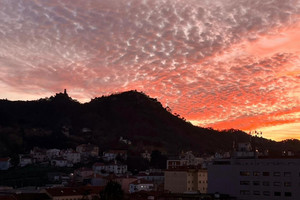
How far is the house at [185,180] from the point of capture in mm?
106500

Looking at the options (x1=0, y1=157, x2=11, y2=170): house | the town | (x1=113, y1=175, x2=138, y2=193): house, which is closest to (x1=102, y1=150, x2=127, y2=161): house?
the town

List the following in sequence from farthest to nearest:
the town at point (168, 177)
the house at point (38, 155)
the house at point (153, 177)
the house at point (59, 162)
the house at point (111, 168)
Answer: the house at point (38, 155), the house at point (59, 162), the house at point (111, 168), the house at point (153, 177), the town at point (168, 177)

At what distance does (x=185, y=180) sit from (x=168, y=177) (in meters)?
5.82

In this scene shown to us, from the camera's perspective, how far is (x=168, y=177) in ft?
360

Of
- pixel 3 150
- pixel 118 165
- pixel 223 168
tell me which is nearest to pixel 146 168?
pixel 118 165

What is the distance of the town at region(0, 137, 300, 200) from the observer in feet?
244

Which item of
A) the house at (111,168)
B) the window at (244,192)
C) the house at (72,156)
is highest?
the house at (72,156)

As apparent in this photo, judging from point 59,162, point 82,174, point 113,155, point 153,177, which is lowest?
point 153,177

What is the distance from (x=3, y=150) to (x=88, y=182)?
8823 cm

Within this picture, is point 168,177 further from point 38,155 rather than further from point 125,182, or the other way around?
point 38,155

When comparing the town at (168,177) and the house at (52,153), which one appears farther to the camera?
the house at (52,153)

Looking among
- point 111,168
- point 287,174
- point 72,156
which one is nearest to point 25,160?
point 72,156

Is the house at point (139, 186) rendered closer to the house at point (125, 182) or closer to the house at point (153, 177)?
the house at point (125, 182)

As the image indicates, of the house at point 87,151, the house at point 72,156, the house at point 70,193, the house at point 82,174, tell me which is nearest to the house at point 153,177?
the house at point 82,174
